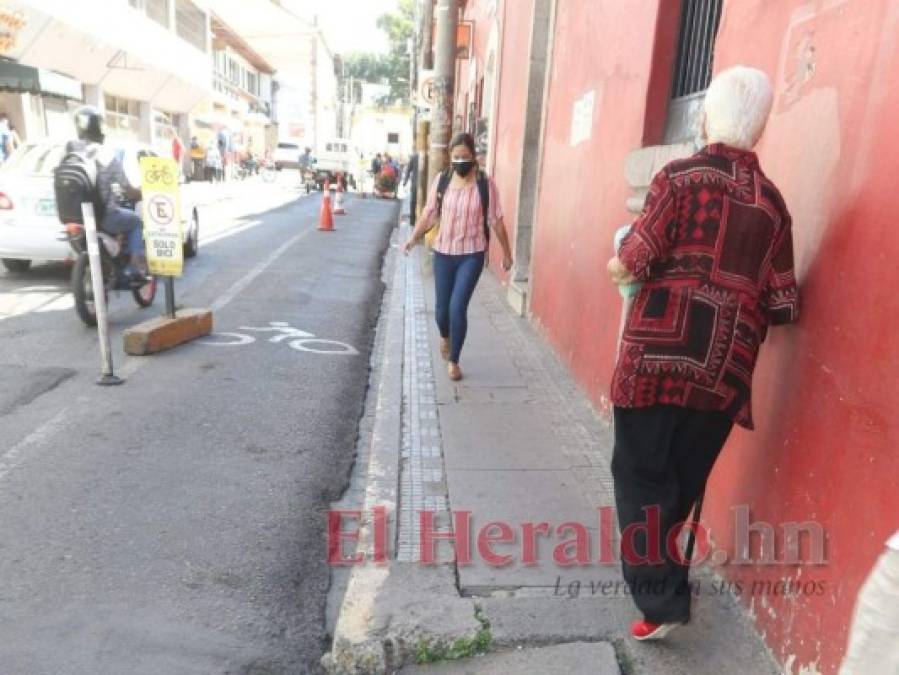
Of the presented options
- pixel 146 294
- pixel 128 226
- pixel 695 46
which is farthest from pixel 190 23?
pixel 695 46

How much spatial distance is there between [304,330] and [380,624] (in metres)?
4.73

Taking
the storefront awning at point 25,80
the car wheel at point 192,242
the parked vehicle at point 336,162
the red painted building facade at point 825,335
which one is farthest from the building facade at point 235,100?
the red painted building facade at point 825,335

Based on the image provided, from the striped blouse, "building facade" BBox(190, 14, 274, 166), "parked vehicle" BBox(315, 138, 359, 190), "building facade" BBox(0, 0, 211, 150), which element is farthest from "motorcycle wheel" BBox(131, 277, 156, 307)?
"building facade" BBox(190, 14, 274, 166)

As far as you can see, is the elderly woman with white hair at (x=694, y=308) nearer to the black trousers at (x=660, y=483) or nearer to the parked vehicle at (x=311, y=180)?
the black trousers at (x=660, y=483)

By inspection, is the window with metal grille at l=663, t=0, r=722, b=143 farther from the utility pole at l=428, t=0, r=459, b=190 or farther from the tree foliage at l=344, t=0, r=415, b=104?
the tree foliage at l=344, t=0, r=415, b=104

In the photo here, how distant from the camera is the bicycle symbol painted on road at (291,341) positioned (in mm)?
6453

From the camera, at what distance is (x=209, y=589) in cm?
292

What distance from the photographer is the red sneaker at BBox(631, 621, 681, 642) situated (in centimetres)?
250

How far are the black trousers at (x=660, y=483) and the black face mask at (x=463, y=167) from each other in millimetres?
3346

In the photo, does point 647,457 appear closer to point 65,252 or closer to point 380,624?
point 380,624

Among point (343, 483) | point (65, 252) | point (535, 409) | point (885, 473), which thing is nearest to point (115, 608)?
point (343, 483)

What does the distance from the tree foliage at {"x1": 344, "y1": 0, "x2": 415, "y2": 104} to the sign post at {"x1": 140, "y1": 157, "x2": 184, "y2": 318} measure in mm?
47260

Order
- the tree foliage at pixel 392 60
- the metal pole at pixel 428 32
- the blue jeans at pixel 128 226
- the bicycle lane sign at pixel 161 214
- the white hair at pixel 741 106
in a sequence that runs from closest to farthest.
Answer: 1. the white hair at pixel 741 106
2. the bicycle lane sign at pixel 161 214
3. the blue jeans at pixel 128 226
4. the metal pole at pixel 428 32
5. the tree foliage at pixel 392 60

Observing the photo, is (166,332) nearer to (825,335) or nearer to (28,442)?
(28,442)
